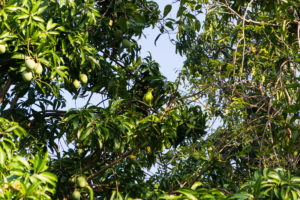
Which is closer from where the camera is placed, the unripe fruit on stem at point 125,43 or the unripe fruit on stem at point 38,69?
the unripe fruit on stem at point 38,69

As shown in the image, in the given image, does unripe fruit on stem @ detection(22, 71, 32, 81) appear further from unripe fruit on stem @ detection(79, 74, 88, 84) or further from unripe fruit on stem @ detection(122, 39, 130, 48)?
unripe fruit on stem @ detection(122, 39, 130, 48)

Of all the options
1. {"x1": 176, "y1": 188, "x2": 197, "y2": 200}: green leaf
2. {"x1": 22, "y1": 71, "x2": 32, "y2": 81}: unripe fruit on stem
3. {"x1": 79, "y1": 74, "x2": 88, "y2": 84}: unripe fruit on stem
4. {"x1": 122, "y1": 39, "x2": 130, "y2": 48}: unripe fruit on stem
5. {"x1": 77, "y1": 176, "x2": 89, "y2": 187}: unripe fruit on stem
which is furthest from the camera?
{"x1": 122, "y1": 39, "x2": 130, "y2": 48}: unripe fruit on stem

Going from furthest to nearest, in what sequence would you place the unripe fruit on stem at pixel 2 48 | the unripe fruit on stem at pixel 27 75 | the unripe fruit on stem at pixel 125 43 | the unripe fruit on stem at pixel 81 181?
the unripe fruit on stem at pixel 125 43, the unripe fruit on stem at pixel 81 181, the unripe fruit on stem at pixel 27 75, the unripe fruit on stem at pixel 2 48

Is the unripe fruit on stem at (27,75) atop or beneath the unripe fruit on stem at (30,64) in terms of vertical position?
beneath

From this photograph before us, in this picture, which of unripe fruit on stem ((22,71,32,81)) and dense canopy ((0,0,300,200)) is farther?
unripe fruit on stem ((22,71,32,81))

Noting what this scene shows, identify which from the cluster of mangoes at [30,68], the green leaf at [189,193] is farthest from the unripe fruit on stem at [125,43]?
the green leaf at [189,193]

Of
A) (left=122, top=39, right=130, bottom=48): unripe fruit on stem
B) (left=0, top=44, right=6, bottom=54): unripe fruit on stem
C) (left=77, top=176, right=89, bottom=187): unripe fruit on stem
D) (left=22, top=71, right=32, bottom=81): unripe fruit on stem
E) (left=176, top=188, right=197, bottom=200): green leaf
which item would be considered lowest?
(left=176, top=188, right=197, bottom=200): green leaf

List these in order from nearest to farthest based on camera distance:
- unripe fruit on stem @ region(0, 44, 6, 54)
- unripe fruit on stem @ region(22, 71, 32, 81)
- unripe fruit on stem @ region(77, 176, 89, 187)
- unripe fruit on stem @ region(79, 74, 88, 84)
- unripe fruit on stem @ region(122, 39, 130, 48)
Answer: unripe fruit on stem @ region(0, 44, 6, 54)
unripe fruit on stem @ region(22, 71, 32, 81)
unripe fruit on stem @ region(77, 176, 89, 187)
unripe fruit on stem @ region(79, 74, 88, 84)
unripe fruit on stem @ region(122, 39, 130, 48)

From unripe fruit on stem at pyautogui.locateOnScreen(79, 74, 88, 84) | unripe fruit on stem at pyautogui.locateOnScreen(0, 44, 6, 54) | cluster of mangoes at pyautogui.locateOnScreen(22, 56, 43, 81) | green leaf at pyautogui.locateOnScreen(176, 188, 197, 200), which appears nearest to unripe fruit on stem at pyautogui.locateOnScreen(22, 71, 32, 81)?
cluster of mangoes at pyautogui.locateOnScreen(22, 56, 43, 81)

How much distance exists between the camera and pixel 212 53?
5.18 metres

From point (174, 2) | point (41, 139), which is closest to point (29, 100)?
point (41, 139)

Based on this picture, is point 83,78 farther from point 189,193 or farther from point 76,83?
point 189,193

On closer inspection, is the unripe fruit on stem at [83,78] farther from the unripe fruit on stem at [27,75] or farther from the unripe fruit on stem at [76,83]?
the unripe fruit on stem at [27,75]

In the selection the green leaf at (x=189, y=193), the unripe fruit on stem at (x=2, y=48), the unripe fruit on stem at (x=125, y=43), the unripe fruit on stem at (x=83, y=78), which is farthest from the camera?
the unripe fruit on stem at (x=125, y=43)
